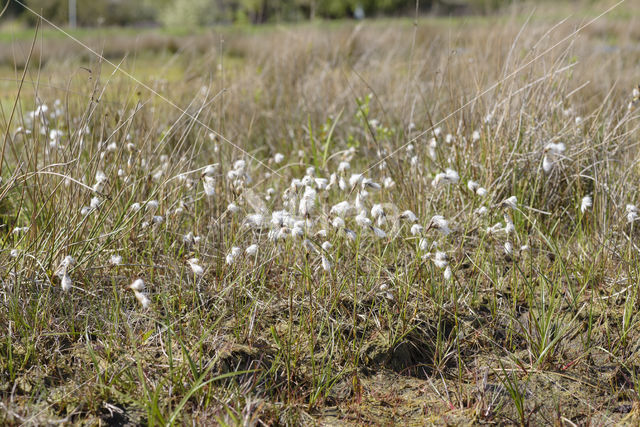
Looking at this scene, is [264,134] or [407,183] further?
[264,134]

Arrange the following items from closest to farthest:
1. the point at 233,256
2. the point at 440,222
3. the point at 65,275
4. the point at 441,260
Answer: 1. the point at 65,275
2. the point at 440,222
3. the point at 441,260
4. the point at 233,256

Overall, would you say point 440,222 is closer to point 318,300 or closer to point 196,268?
point 318,300

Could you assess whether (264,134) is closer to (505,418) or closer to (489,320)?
(489,320)

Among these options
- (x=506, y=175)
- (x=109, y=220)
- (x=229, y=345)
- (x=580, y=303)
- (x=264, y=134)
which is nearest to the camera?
(x=229, y=345)

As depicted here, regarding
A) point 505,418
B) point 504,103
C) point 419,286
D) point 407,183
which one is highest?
point 504,103

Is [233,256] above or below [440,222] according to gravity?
below

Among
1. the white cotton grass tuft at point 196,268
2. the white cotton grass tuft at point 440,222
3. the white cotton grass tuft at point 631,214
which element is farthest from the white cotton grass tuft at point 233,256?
the white cotton grass tuft at point 631,214

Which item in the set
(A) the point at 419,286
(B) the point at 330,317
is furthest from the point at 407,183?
(B) the point at 330,317

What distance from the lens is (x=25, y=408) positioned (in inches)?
66.1

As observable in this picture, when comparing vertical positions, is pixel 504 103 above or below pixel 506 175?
above

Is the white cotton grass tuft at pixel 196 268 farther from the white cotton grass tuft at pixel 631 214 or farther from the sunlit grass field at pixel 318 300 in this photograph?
the white cotton grass tuft at pixel 631 214

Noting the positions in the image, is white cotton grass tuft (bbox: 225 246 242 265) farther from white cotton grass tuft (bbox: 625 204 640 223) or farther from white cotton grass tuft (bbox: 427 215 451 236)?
white cotton grass tuft (bbox: 625 204 640 223)

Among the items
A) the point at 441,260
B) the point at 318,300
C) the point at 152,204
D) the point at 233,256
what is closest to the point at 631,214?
the point at 441,260

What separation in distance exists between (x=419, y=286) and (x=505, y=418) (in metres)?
0.62
